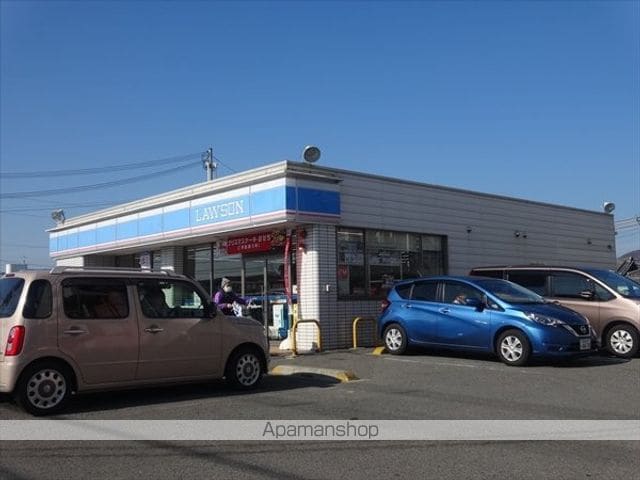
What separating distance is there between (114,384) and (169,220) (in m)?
10.9

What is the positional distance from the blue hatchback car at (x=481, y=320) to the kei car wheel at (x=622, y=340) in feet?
5.87

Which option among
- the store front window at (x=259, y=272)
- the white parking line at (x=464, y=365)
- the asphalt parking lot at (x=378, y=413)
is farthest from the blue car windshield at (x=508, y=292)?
the store front window at (x=259, y=272)

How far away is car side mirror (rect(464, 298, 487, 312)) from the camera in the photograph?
1270 centimetres

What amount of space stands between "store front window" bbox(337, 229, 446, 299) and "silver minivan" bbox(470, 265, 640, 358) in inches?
106

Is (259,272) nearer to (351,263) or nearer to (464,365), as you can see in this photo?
(351,263)

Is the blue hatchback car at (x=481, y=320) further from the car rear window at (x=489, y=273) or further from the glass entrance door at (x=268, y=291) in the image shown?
the glass entrance door at (x=268, y=291)

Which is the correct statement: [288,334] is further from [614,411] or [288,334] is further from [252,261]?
[614,411]

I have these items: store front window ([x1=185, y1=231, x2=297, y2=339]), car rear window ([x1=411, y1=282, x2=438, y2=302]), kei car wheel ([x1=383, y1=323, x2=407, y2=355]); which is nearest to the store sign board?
store front window ([x1=185, y1=231, x2=297, y2=339])

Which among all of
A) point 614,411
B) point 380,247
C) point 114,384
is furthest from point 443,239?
point 114,384

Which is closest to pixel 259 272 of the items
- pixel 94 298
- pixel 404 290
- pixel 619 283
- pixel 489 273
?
→ pixel 404 290

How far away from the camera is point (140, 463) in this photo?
616 cm

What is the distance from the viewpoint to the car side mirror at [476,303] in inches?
500

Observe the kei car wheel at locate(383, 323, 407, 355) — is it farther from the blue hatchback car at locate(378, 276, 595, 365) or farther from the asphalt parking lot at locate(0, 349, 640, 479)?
the asphalt parking lot at locate(0, 349, 640, 479)

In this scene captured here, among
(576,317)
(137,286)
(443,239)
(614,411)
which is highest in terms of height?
(443,239)
